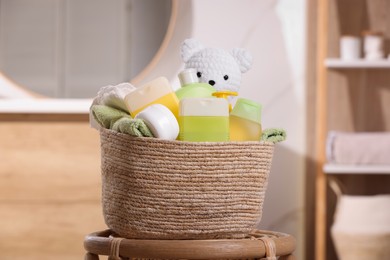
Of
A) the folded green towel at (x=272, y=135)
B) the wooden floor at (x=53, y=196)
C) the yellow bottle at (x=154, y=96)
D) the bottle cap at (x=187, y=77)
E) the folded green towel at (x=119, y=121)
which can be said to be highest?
the bottle cap at (x=187, y=77)

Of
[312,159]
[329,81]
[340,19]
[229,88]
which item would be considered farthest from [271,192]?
[229,88]

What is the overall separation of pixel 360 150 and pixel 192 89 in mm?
1104

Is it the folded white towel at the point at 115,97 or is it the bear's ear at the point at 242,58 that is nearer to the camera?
the folded white towel at the point at 115,97

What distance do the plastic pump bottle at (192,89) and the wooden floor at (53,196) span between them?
3.35 feet

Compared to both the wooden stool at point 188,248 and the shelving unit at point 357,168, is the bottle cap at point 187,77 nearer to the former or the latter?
the wooden stool at point 188,248

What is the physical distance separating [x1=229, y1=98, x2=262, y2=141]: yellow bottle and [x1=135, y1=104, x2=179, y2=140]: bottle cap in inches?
4.2

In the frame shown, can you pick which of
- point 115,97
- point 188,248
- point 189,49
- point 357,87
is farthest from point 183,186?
point 357,87

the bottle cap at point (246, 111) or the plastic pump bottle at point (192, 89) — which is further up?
the plastic pump bottle at point (192, 89)

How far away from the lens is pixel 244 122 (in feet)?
3.67

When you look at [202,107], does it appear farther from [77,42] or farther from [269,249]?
[77,42]

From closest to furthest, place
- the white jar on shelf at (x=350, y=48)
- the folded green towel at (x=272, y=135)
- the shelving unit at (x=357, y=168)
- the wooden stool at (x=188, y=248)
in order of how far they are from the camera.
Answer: the wooden stool at (x=188, y=248), the folded green towel at (x=272, y=135), the shelving unit at (x=357, y=168), the white jar on shelf at (x=350, y=48)

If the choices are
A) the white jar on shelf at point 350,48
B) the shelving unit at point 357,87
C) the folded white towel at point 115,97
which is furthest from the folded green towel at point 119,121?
the shelving unit at point 357,87

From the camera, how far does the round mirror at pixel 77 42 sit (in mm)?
2254

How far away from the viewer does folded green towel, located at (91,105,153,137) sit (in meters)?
1.05
